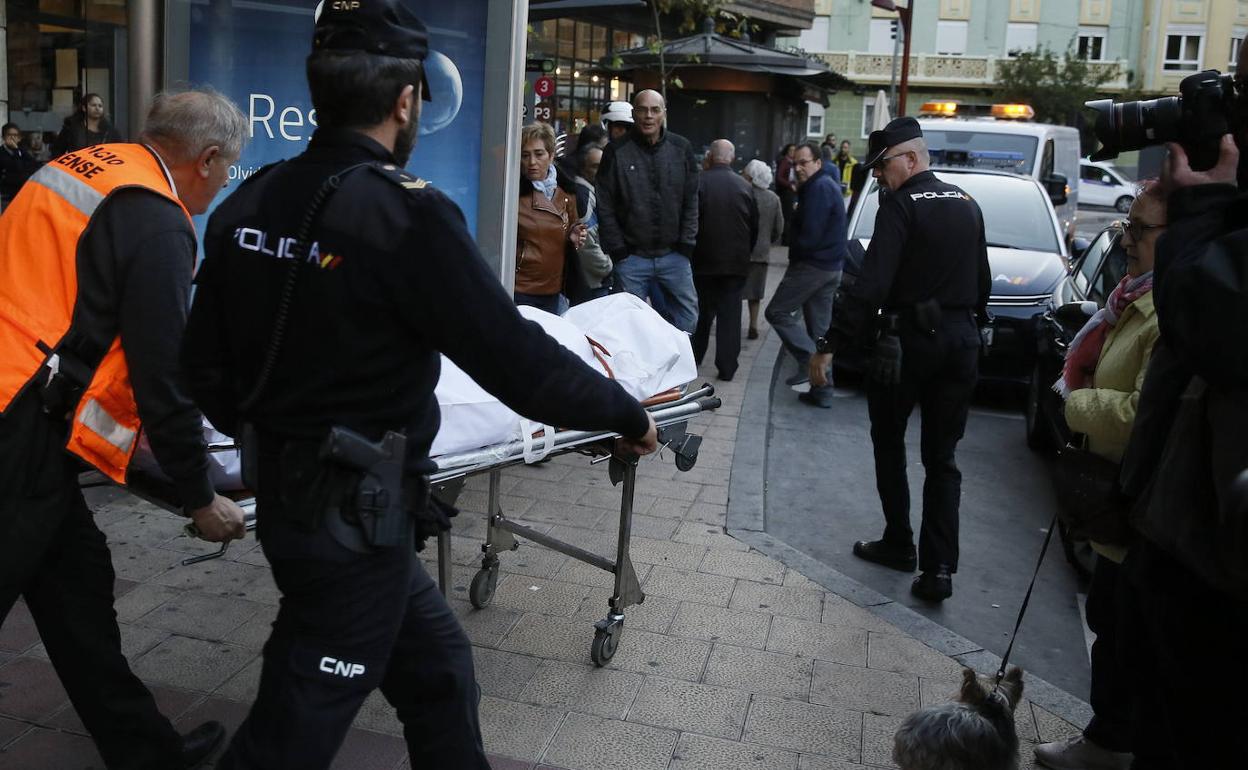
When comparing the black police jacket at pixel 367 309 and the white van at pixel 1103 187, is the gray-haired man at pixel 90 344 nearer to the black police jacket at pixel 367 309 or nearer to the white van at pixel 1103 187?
the black police jacket at pixel 367 309

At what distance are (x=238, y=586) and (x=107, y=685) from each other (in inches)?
66.4

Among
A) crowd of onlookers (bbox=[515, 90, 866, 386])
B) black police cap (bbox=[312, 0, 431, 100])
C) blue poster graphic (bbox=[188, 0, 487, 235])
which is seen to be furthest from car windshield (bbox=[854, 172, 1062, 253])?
black police cap (bbox=[312, 0, 431, 100])

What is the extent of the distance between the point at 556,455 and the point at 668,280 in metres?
4.61

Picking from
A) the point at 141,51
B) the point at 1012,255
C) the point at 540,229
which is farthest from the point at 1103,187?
the point at 141,51

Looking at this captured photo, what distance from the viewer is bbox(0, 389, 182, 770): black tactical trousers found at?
295 centimetres

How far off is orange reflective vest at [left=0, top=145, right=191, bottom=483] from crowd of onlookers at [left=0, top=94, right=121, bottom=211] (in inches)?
319

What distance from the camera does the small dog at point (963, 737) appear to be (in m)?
3.14

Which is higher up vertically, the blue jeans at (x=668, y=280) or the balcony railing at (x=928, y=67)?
the balcony railing at (x=928, y=67)

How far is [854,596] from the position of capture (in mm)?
5145

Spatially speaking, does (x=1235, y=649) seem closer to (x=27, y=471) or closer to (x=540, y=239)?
(x=27, y=471)

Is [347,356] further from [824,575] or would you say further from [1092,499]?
[824,575]

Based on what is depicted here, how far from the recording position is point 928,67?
57.1 meters

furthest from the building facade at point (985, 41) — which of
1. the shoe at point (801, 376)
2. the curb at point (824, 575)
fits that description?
the curb at point (824, 575)

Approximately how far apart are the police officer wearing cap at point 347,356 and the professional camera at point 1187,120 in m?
1.46
